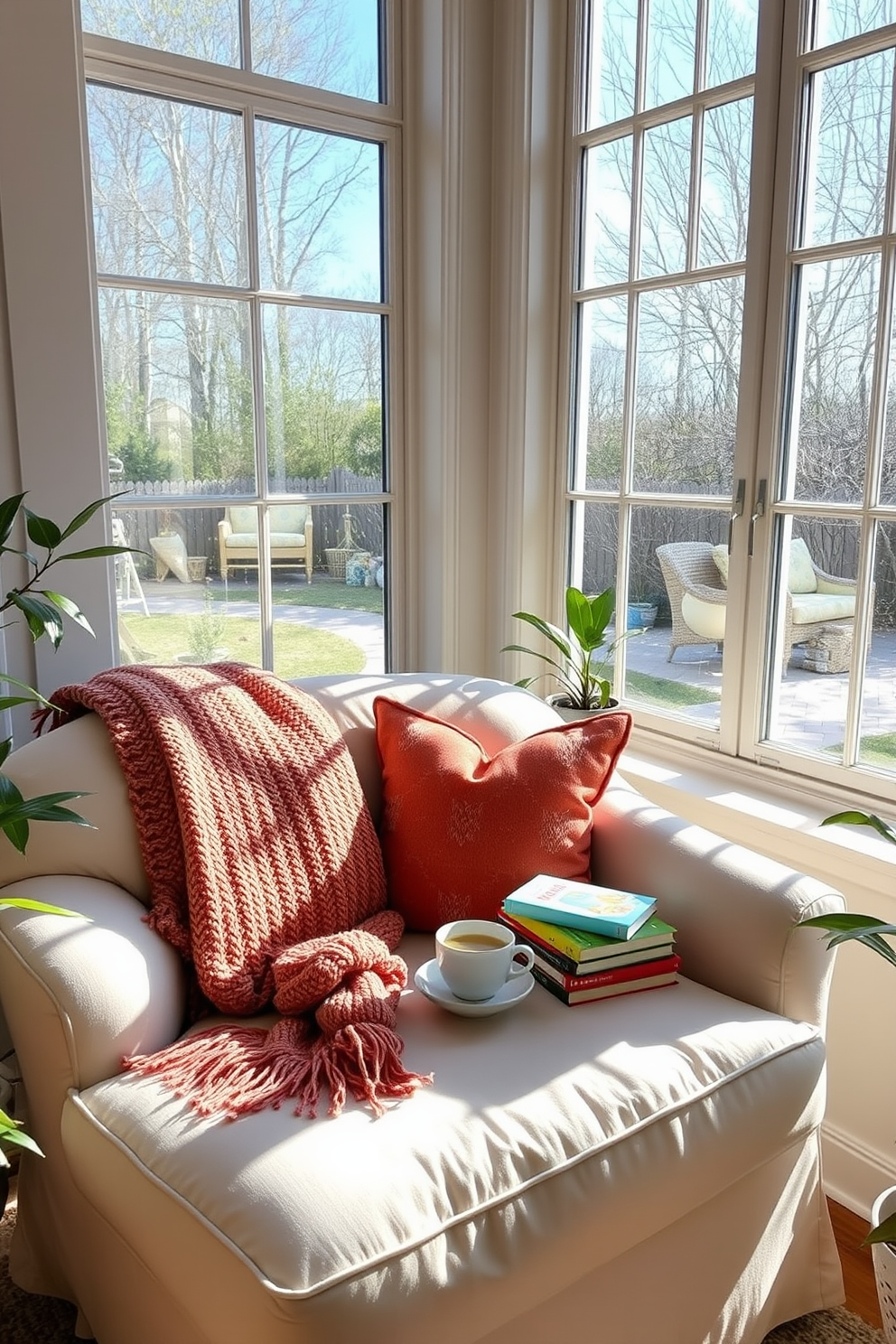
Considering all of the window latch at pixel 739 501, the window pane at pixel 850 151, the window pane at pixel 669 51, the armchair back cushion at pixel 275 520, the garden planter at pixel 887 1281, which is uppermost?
the window pane at pixel 669 51

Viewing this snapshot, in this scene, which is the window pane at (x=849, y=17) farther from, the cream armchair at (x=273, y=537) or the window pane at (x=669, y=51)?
the cream armchair at (x=273, y=537)

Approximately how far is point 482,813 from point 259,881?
37cm

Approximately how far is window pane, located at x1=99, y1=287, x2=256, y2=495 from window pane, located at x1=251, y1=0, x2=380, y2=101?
51cm

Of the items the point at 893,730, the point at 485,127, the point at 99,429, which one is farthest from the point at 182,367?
the point at 893,730

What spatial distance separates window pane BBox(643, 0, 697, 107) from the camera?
2.10 metres

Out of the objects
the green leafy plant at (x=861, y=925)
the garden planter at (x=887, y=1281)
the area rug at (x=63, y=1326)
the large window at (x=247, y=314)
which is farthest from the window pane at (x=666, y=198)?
the area rug at (x=63, y=1326)

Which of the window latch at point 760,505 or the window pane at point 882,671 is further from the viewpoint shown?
the window latch at point 760,505

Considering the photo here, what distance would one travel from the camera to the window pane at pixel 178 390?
209cm

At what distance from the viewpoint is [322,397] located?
237 cm

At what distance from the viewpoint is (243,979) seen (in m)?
1.47

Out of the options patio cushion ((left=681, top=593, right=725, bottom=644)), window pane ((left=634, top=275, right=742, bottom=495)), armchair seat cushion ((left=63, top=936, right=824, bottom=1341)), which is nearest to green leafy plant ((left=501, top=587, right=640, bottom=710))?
patio cushion ((left=681, top=593, right=725, bottom=644))

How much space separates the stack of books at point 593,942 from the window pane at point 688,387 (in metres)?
0.97

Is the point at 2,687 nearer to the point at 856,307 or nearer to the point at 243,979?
the point at 243,979

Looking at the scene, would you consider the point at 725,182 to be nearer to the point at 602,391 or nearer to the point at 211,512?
the point at 602,391
